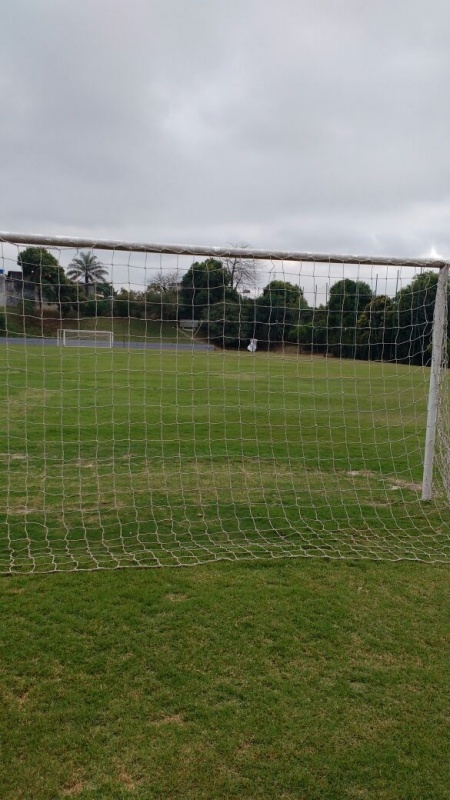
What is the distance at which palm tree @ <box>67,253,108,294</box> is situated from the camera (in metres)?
5.34

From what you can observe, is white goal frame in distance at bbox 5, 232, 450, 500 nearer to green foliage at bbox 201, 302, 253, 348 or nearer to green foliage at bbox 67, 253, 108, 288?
green foliage at bbox 67, 253, 108, 288

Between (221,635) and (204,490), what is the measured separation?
2625mm

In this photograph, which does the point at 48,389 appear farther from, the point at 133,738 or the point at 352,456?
the point at 133,738

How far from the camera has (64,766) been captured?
2107mm

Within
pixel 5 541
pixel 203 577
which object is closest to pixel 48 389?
pixel 5 541

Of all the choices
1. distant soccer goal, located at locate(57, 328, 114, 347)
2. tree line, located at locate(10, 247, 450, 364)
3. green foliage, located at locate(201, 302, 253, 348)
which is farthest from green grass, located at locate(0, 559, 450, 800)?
distant soccer goal, located at locate(57, 328, 114, 347)

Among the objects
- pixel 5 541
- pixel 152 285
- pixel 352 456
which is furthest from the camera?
pixel 352 456

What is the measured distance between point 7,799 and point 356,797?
1288 millimetres

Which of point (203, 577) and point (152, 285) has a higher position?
point (152, 285)

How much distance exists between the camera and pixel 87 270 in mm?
6387

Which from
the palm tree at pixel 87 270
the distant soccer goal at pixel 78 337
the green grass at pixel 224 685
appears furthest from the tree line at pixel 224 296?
the green grass at pixel 224 685

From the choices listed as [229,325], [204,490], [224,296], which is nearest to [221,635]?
[204,490]

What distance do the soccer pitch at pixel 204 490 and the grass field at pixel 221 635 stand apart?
0.10ft

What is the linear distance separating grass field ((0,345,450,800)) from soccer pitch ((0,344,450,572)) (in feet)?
0.10
